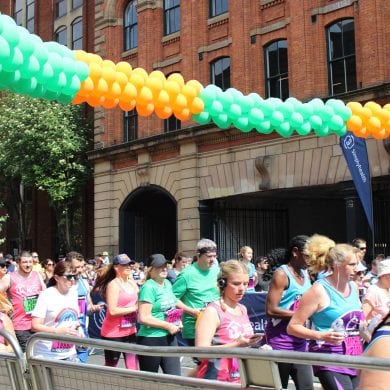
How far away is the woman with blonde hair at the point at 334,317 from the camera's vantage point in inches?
191

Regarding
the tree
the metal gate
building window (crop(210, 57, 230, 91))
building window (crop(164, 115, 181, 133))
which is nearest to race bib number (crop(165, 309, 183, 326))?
the metal gate

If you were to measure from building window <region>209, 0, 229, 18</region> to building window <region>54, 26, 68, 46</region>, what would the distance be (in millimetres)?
11012

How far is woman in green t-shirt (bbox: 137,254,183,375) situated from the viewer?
22.8ft

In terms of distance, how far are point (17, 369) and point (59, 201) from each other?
2497 centimetres

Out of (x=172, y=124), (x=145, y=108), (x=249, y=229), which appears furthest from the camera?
(x=172, y=124)

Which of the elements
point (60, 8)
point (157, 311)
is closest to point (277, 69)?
point (157, 311)

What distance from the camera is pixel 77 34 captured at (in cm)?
3141

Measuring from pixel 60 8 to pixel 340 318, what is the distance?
101 ft

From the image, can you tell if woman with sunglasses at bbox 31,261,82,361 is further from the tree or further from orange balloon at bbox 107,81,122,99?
the tree

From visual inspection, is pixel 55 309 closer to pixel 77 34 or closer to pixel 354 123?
pixel 354 123

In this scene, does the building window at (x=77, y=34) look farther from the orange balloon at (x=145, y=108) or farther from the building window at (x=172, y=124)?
the orange balloon at (x=145, y=108)

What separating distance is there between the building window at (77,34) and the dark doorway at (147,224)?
371 inches

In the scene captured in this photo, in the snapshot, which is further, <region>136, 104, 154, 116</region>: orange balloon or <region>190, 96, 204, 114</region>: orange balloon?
<region>190, 96, 204, 114</region>: orange balloon

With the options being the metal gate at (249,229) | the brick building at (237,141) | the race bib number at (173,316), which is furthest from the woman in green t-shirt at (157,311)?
the metal gate at (249,229)
